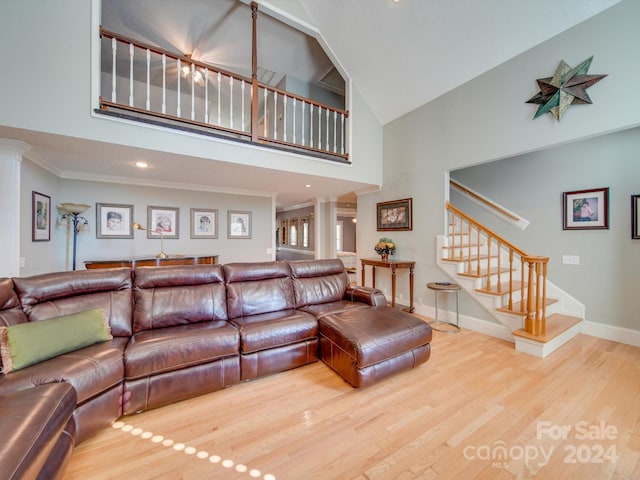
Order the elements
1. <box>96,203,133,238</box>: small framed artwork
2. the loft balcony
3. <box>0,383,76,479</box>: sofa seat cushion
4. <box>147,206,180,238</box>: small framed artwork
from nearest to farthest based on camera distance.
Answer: <box>0,383,76,479</box>: sofa seat cushion → the loft balcony → <box>96,203,133,238</box>: small framed artwork → <box>147,206,180,238</box>: small framed artwork

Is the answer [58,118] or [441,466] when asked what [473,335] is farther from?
[58,118]

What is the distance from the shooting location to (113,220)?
169 inches

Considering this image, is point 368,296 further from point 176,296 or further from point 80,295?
point 80,295

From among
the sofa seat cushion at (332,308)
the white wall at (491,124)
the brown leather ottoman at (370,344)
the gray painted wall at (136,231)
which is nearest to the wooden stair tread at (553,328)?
the white wall at (491,124)

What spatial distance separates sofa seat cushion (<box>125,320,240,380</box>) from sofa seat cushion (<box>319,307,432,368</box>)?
0.87 m

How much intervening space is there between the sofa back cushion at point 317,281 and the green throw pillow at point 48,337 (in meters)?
1.78

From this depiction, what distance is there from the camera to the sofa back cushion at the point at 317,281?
10.0ft

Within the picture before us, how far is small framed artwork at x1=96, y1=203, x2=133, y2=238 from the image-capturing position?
4207 mm

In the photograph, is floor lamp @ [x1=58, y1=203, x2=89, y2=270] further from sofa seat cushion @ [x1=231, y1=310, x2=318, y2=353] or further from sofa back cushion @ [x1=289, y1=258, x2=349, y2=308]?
sofa back cushion @ [x1=289, y1=258, x2=349, y2=308]

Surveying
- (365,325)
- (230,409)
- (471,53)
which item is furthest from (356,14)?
(230,409)

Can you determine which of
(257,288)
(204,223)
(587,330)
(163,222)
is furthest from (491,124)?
(163,222)

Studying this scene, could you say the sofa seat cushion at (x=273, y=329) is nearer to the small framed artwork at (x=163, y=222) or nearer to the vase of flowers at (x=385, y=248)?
the vase of flowers at (x=385, y=248)

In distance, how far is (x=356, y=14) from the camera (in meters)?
3.60

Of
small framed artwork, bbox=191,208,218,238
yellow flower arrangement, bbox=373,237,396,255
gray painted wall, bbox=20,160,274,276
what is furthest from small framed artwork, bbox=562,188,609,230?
small framed artwork, bbox=191,208,218,238
